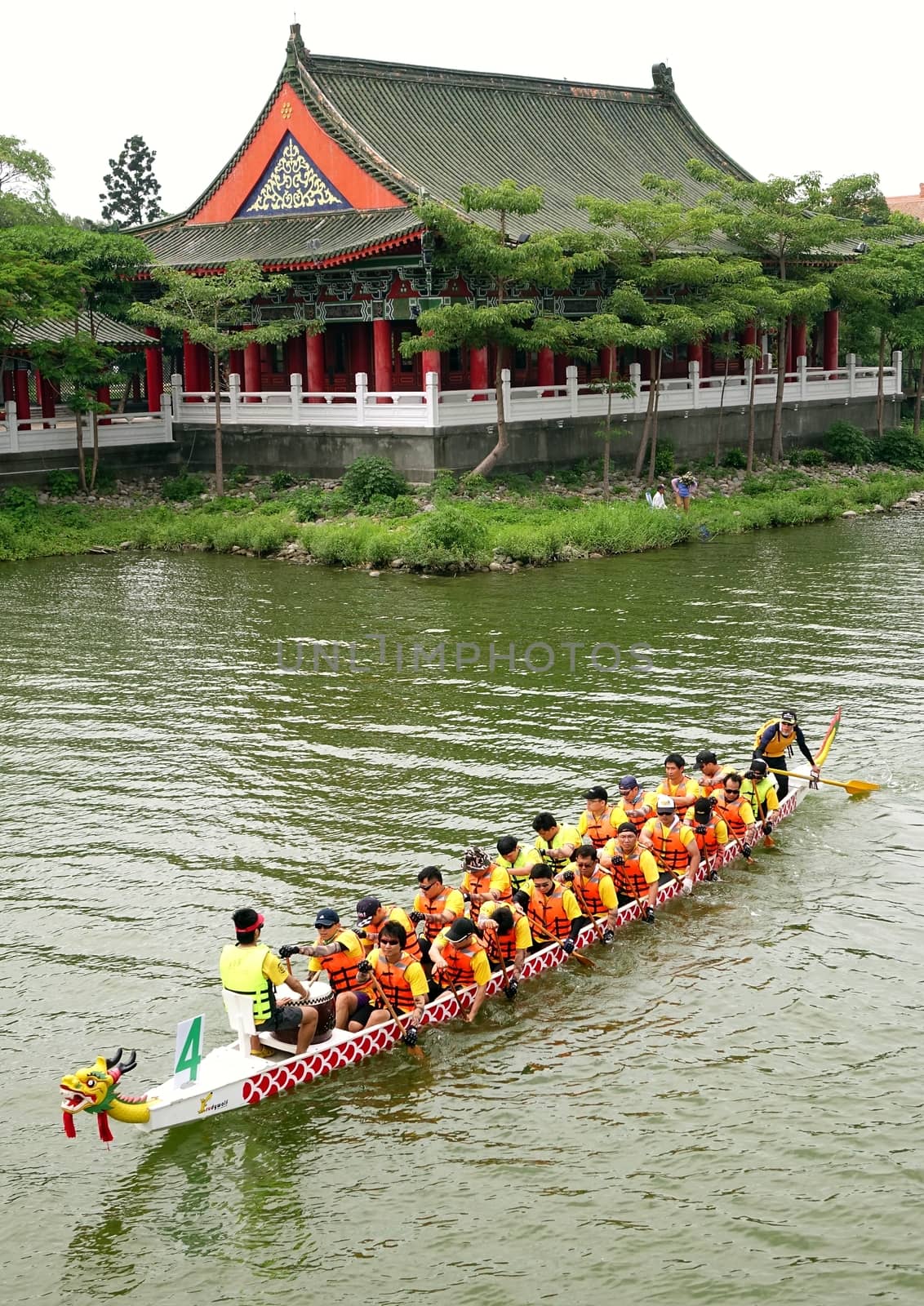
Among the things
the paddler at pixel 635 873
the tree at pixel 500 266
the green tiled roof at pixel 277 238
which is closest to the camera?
the paddler at pixel 635 873

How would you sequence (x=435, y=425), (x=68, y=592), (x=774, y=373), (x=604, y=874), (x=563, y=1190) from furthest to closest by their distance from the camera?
1. (x=774, y=373)
2. (x=435, y=425)
3. (x=68, y=592)
4. (x=604, y=874)
5. (x=563, y=1190)

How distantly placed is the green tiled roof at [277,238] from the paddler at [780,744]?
22418 mm

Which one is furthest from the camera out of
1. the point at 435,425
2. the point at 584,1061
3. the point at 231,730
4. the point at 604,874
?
the point at 435,425

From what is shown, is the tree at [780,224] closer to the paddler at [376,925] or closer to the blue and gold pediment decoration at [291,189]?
the blue and gold pediment decoration at [291,189]

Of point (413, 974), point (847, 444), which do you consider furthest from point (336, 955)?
point (847, 444)

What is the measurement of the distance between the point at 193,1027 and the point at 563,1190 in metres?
3.12

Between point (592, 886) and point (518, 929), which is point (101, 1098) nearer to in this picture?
point (518, 929)

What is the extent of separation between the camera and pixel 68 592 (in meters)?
32.7

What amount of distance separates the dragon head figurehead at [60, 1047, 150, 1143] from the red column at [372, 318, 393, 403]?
99.6 ft

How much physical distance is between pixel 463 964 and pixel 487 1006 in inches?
27.3

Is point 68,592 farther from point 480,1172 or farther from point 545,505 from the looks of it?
point 480,1172

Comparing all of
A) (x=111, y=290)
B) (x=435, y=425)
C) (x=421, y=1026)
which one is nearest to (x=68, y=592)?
(x=435, y=425)

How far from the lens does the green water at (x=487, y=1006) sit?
1098cm

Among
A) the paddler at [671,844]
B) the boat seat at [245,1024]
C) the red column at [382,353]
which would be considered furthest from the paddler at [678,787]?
the red column at [382,353]
